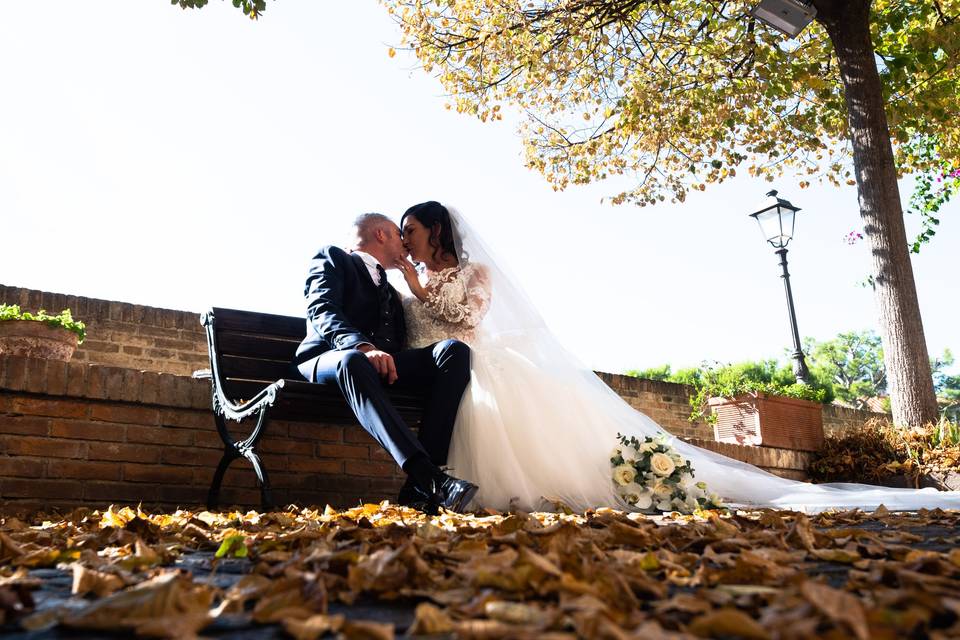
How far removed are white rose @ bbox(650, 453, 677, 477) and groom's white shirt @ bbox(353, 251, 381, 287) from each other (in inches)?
65.7

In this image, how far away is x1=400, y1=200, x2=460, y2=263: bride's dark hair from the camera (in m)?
4.49

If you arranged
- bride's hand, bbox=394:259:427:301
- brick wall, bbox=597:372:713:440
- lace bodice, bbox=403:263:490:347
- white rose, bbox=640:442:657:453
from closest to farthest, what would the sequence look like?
white rose, bbox=640:442:657:453, lace bodice, bbox=403:263:490:347, bride's hand, bbox=394:259:427:301, brick wall, bbox=597:372:713:440

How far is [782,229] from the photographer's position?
8969mm

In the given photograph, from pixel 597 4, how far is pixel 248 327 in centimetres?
544

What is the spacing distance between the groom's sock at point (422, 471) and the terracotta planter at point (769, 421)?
184 inches

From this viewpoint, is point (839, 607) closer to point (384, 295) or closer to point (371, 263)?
point (384, 295)

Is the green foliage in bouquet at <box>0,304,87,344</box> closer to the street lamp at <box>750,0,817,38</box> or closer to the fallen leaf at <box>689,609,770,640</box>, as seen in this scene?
the fallen leaf at <box>689,609,770,640</box>

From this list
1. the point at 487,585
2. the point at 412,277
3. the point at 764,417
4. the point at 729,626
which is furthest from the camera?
the point at 764,417

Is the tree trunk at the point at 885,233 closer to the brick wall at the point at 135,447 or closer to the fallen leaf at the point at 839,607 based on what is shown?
the brick wall at the point at 135,447

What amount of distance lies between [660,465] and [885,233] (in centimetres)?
396

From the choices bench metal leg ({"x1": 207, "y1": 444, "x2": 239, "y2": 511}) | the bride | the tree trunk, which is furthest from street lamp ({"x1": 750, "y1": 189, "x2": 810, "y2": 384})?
bench metal leg ({"x1": 207, "y1": 444, "x2": 239, "y2": 511})

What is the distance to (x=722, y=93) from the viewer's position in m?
8.13

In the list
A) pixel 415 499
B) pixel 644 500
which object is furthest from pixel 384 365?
pixel 644 500

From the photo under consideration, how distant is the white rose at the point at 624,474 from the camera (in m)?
3.78
